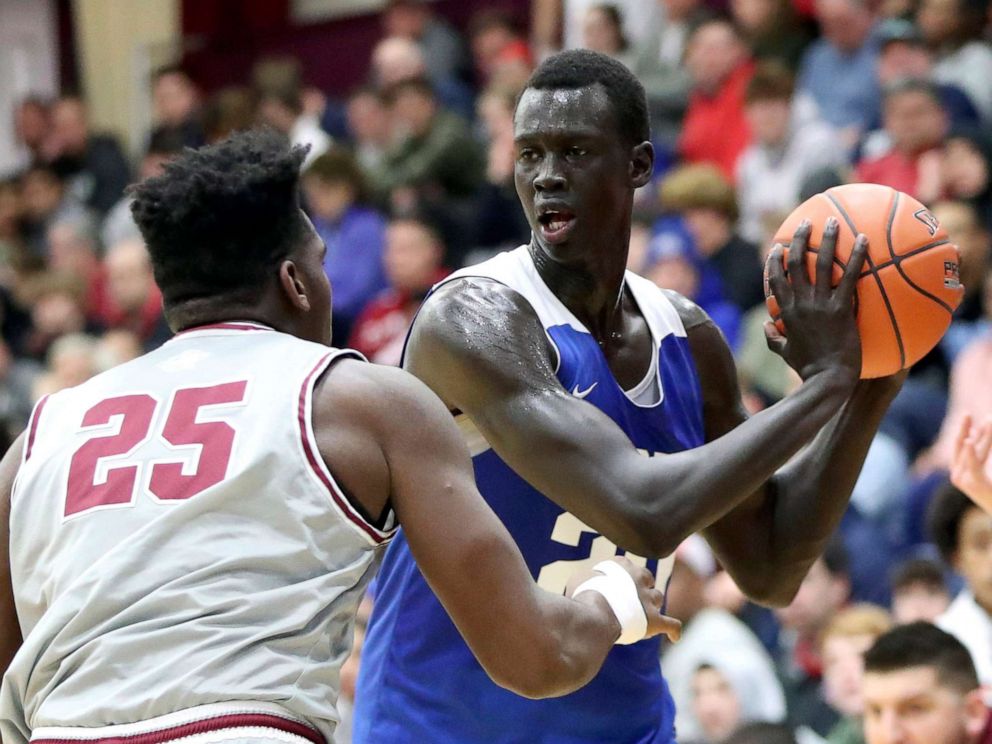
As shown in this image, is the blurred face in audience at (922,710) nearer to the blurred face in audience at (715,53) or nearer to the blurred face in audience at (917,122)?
the blurred face in audience at (917,122)

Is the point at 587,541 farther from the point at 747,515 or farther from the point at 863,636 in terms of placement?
the point at 863,636

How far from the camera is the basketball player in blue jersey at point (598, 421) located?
11.1 ft

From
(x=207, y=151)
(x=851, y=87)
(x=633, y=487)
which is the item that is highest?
(x=207, y=151)

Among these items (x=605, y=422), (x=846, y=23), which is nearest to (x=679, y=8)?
(x=846, y=23)

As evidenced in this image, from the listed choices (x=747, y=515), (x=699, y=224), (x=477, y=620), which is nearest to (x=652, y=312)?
(x=747, y=515)

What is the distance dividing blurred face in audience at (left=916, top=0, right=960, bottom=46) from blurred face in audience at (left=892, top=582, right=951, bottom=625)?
399cm

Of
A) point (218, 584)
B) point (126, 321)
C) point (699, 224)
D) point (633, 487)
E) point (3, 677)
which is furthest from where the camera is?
point (126, 321)

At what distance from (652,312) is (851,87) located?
5834 millimetres

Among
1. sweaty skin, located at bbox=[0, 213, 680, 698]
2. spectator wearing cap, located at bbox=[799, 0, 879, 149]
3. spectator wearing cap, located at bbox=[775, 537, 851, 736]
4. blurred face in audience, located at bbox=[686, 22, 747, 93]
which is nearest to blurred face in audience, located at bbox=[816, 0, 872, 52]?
spectator wearing cap, located at bbox=[799, 0, 879, 149]

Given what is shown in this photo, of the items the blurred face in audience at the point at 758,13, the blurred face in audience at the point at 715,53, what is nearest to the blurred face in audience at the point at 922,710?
the blurred face in audience at the point at 715,53

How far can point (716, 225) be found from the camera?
8945 millimetres

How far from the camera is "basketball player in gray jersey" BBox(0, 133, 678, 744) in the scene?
8.80 feet

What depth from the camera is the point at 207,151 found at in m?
2.96

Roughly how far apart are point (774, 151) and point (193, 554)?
23.4 feet
